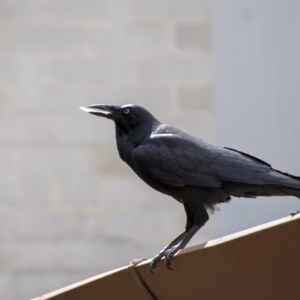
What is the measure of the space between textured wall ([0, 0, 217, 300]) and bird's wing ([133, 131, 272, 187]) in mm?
2376

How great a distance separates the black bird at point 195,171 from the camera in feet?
8.59

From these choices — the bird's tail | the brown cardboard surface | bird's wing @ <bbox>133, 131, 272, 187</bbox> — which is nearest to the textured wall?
bird's wing @ <bbox>133, 131, 272, 187</bbox>

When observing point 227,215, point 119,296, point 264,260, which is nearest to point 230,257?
point 264,260

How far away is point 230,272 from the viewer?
68.3 inches

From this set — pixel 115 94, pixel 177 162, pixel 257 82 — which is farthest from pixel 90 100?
pixel 177 162

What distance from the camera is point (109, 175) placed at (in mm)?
5145

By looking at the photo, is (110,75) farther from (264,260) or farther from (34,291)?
(264,260)

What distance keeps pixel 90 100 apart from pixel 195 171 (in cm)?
246

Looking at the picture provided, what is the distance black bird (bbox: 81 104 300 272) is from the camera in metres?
2.62

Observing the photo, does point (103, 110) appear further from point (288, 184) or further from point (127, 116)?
point (288, 184)

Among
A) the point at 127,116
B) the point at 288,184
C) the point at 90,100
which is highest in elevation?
the point at 127,116

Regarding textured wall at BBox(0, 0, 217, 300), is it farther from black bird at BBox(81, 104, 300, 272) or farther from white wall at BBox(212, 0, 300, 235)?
black bird at BBox(81, 104, 300, 272)

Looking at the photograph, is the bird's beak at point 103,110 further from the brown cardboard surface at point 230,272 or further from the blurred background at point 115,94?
the blurred background at point 115,94

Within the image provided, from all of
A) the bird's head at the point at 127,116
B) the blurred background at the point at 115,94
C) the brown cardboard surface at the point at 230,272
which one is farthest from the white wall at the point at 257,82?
the brown cardboard surface at the point at 230,272
